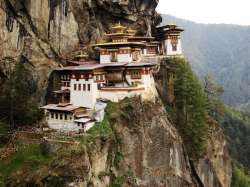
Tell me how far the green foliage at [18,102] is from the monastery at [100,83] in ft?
7.47

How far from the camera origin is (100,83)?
4906 centimetres

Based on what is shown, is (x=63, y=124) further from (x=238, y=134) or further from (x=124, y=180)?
(x=238, y=134)

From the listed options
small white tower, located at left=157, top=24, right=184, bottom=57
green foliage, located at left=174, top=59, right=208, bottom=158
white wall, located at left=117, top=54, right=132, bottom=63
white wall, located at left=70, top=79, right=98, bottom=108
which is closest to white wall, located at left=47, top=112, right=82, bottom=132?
white wall, located at left=70, top=79, right=98, bottom=108

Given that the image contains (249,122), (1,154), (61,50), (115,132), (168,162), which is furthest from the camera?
(249,122)

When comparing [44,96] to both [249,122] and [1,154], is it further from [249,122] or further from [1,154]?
[249,122]

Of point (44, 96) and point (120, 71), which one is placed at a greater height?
point (120, 71)

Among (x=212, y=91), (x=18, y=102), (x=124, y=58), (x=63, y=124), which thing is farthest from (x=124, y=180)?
(x=212, y=91)

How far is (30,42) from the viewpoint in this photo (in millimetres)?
50781

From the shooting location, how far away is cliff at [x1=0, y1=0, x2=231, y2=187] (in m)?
37.3

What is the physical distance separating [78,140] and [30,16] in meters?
19.3

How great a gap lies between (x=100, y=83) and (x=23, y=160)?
1533cm

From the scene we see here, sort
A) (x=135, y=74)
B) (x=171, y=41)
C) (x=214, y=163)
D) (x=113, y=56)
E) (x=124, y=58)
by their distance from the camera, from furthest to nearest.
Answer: (x=171, y=41), (x=214, y=163), (x=113, y=56), (x=124, y=58), (x=135, y=74)

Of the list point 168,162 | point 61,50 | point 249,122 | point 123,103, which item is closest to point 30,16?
point 61,50

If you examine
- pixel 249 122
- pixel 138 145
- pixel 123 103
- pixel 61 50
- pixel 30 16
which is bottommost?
pixel 249 122
